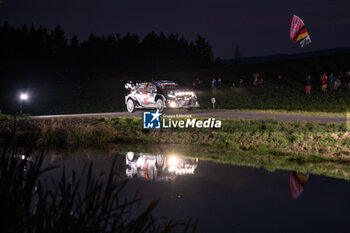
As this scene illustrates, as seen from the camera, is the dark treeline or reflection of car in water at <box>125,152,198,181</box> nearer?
reflection of car in water at <box>125,152,198,181</box>

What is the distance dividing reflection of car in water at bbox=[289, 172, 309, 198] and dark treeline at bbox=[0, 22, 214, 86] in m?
90.6

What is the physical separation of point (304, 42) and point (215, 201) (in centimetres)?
2624

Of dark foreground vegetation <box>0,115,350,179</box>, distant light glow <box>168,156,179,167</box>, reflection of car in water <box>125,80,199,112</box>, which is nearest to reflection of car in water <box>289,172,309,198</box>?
dark foreground vegetation <box>0,115,350,179</box>

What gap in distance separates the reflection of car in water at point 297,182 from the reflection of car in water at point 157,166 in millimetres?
3723

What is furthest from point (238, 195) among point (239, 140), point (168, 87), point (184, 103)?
point (184, 103)

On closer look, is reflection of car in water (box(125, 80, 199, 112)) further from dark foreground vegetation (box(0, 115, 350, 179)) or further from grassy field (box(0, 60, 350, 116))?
grassy field (box(0, 60, 350, 116))

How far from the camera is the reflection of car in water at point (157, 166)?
56.2 ft

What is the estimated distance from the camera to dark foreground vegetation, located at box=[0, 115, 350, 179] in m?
20.0

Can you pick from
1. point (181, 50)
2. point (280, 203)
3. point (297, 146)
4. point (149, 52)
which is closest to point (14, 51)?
point (149, 52)

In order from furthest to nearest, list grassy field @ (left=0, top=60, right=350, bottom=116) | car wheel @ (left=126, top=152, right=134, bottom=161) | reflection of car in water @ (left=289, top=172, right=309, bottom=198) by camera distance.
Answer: grassy field @ (left=0, top=60, right=350, bottom=116), car wheel @ (left=126, top=152, right=134, bottom=161), reflection of car in water @ (left=289, top=172, right=309, bottom=198)

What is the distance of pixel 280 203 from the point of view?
13648 mm

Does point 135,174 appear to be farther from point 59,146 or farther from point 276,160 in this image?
point 59,146

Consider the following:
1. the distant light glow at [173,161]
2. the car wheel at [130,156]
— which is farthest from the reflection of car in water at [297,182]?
the car wheel at [130,156]

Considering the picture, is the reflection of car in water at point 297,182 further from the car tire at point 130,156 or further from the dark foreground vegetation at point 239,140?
the car tire at point 130,156
